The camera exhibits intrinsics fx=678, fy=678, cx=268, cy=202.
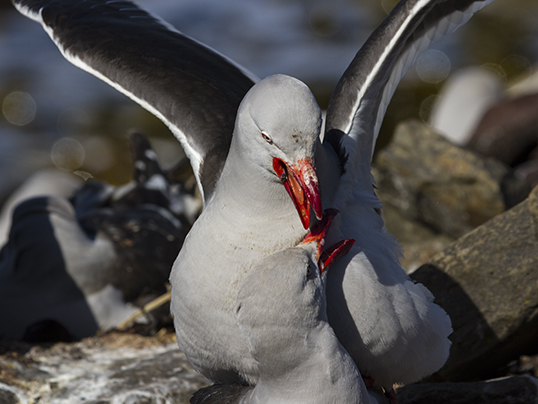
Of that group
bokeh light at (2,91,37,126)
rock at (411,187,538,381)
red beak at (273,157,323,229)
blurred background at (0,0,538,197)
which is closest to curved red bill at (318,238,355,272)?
red beak at (273,157,323,229)

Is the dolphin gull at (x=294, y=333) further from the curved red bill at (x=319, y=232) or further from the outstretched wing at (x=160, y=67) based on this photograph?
the outstretched wing at (x=160, y=67)

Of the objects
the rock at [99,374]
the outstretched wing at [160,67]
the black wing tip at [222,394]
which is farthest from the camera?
the rock at [99,374]

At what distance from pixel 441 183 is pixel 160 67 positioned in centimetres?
253

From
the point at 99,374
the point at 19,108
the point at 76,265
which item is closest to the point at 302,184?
the point at 99,374

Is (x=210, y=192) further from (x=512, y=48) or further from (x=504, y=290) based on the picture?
(x=512, y=48)

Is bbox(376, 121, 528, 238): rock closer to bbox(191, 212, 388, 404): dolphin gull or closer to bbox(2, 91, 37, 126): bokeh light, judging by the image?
bbox(191, 212, 388, 404): dolphin gull

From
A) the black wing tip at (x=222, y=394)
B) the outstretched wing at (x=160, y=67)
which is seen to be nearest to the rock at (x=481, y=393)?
the black wing tip at (x=222, y=394)

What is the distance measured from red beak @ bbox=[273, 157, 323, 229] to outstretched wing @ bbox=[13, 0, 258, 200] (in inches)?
32.8

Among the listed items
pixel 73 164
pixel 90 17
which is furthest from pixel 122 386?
pixel 73 164

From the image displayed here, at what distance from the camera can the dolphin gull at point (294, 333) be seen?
2645 mm

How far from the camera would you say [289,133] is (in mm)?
2520

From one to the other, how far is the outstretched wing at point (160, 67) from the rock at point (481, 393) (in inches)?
58.3

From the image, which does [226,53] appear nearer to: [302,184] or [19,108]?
[19,108]

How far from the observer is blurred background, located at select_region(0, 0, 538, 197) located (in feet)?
40.2
